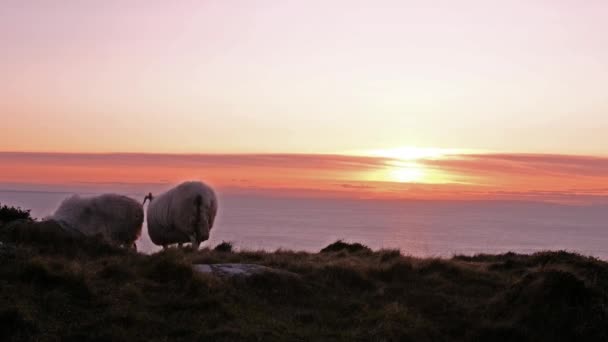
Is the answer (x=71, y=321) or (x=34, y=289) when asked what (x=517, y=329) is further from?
(x=34, y=289)

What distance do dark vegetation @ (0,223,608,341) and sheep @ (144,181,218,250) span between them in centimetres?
716

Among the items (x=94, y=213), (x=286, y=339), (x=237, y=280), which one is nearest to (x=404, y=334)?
(x=286, y=339)

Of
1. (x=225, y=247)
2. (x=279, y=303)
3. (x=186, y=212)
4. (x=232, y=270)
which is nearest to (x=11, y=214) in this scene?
(x=186, y=212)

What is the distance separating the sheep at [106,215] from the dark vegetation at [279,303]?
5140 mm

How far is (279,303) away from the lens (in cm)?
1314

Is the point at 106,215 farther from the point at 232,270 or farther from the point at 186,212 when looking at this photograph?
the point at 232,270

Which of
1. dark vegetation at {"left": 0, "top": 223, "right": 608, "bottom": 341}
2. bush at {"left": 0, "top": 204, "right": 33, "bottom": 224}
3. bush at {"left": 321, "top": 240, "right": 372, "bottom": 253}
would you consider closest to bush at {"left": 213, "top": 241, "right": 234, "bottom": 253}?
bush at {"left": 321, "top": 240, "right": 372, "bottom": 253}

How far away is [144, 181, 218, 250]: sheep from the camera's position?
76.0ft

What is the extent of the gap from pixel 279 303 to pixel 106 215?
1064 cm

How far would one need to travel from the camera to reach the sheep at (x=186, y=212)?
2317 cm

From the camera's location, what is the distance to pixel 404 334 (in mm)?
11523

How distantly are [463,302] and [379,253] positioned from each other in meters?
6.75

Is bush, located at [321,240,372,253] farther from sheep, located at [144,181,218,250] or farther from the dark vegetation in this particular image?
the dark vegetation

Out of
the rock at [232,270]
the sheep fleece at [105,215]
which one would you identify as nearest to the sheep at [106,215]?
the sheep fleece at [105,215]
